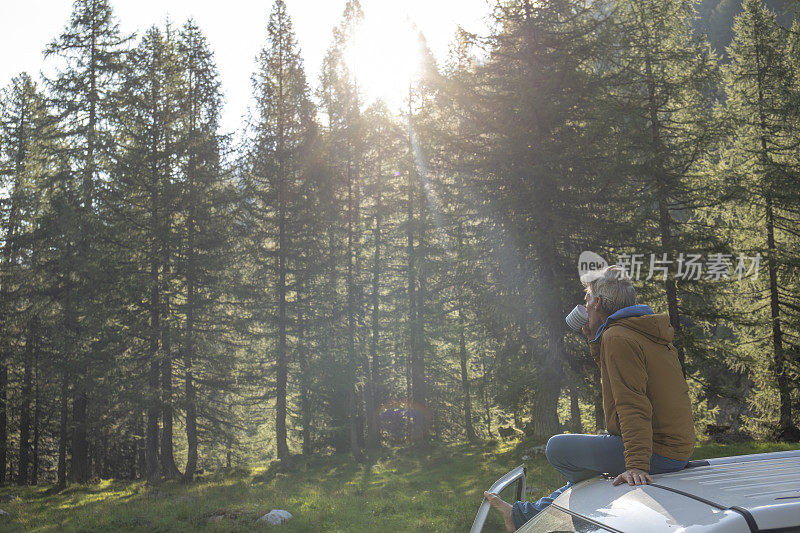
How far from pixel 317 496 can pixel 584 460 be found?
1240 cm

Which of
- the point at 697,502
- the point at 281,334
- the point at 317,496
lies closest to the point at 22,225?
the point at 281,334

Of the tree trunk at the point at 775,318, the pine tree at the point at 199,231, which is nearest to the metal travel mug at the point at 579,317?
the tree trunk at the point at 775,318

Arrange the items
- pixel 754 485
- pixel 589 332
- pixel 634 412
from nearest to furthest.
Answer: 1. pixel 754 485
2. pixel 634 412
3. pixel 589 332

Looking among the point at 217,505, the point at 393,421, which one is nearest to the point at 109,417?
the point at 217,505

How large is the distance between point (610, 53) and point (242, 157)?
15.0 metres

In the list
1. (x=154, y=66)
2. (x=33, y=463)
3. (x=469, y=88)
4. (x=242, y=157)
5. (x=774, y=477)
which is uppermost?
(x=154, y=66)

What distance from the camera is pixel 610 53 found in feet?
45.1

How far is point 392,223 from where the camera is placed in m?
26.9

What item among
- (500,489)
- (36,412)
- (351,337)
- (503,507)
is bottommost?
A: (36,412)

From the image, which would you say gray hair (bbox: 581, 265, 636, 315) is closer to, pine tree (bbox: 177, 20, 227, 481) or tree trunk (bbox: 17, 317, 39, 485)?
pine tree (bbox: 177, 20, 227, 481)

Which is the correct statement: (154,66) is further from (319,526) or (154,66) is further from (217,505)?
(319,526)

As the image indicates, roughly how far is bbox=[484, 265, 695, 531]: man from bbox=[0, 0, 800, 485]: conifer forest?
33.0ft

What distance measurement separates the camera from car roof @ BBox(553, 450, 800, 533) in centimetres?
179

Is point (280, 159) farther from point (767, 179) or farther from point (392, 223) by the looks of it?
point (767, 179)
